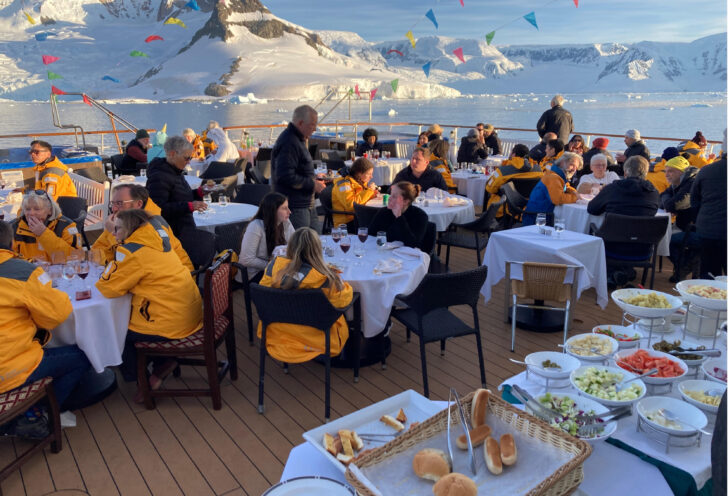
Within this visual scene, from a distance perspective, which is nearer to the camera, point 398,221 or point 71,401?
point 71,401

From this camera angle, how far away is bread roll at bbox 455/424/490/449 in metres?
1.33

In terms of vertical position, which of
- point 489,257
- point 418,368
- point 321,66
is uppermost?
point 321,66

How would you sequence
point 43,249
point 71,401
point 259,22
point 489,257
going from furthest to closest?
1. point 259,22
2. point 489,257
3. point 43,249
4. point 71,401

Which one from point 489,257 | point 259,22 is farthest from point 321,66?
point 489,257

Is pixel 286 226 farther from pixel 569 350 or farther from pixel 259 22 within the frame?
pixel 259 22

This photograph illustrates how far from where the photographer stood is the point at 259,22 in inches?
5384

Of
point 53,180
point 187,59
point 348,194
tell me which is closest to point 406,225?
point 348,194

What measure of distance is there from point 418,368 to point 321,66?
439ft

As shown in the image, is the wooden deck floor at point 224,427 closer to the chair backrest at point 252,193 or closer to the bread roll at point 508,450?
the bread roll at point 508,450

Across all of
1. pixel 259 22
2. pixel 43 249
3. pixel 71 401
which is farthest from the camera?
pixel 259 22

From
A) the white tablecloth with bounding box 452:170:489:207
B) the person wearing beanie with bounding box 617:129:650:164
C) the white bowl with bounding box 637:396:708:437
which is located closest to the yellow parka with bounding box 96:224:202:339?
the white bowl with bounding box 637:396:708:437

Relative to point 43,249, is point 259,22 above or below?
above

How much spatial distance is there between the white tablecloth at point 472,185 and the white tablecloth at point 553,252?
10.6 feet

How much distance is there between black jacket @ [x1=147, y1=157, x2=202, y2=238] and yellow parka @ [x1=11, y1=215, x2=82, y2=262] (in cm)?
64
